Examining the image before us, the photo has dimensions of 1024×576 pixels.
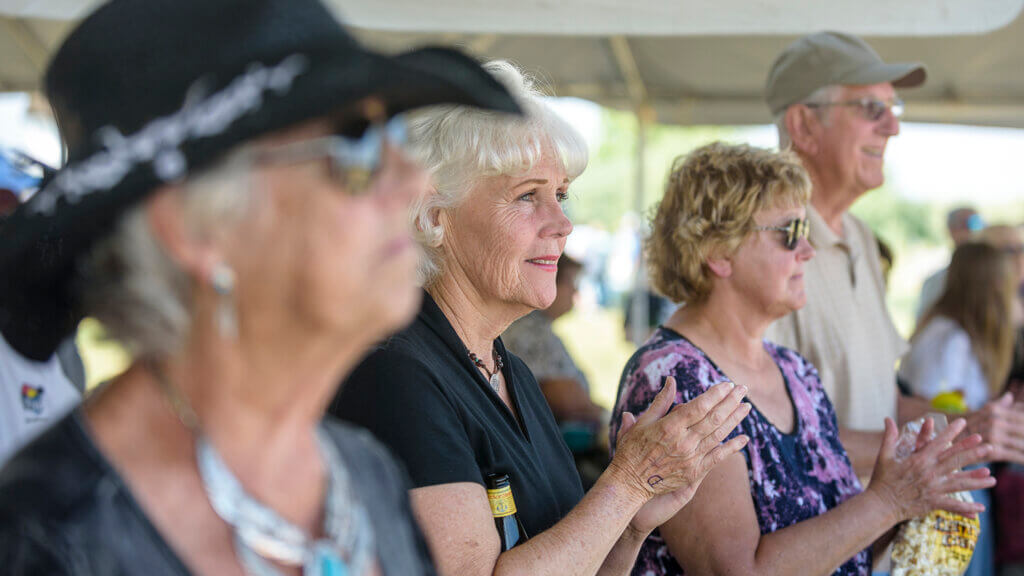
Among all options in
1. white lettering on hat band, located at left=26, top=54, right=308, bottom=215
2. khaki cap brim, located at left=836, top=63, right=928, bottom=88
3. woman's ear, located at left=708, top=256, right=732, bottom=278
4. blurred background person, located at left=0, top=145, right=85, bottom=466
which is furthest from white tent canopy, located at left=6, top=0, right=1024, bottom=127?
white lettering on hat band, located at left=26, top=54, right=308, bottom=215

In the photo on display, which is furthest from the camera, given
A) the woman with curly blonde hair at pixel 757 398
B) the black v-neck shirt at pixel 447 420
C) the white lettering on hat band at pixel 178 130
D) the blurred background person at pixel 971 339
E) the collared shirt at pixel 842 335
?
the blurred background person at pixel 971 339

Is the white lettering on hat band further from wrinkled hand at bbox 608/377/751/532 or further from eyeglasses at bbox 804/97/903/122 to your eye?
eyeglasses at bbox 804/97/903/122

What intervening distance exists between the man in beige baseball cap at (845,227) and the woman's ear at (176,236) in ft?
8.10

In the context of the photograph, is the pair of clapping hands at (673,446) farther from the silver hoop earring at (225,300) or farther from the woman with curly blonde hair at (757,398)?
the silver hoop earring at (225,300)

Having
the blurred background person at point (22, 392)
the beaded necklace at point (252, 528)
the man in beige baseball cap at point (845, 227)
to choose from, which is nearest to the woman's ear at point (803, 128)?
the man in beige baseball cap at point (845, 227)

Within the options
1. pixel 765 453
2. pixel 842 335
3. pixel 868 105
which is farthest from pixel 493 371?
pixel 868 105

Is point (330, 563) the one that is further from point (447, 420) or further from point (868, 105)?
point (868, 105)

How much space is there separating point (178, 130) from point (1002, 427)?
8.58 feet

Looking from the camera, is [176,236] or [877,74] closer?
[176,236]

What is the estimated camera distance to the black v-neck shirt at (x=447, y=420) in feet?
5.30

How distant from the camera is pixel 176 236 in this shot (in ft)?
2.92

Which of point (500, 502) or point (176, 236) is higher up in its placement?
point (176, 236)

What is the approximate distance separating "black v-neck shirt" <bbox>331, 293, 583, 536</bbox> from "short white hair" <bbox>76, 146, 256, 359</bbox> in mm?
714

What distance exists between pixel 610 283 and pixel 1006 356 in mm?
13317
